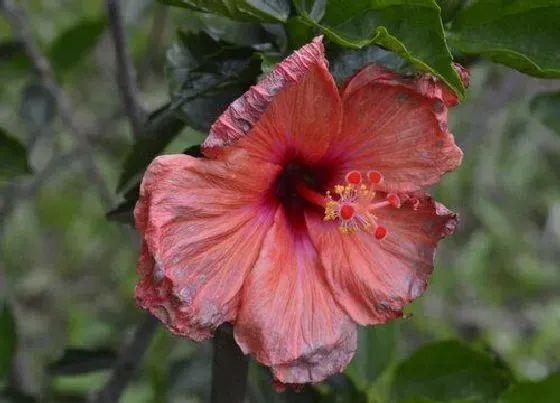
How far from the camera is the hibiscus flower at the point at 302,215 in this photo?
0.72 m

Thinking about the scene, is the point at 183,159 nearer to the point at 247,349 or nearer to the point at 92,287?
the point at 247,349

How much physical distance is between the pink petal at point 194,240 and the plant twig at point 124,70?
1.11 feet

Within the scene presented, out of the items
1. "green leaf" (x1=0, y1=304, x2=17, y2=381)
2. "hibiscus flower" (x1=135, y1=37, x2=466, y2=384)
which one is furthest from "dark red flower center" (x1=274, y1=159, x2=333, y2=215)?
"green leaf" (x1=0, y1=304, x2=17, y2=381)

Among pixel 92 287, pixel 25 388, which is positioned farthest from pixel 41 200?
pixel 25 388

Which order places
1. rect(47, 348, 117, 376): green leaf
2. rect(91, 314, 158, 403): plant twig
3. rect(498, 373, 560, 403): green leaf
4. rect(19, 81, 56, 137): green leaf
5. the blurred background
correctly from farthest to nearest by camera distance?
the blurred background
rect(19, 81, 56, 137): green leaf
rect(47, 348, 117, 376): green leaf
rect(91, 314, 158, 403): plant twig
rect(498, 373, 560, 403): green leaf

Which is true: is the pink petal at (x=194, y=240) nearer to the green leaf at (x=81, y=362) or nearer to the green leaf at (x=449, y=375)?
the green leaf at (x=449, y=375)

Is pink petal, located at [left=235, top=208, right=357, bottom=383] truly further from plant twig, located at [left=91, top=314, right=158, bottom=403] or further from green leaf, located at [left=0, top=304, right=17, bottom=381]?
green leaf, located at [left=0, top=304, right=17, bottom=381]

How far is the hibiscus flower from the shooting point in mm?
719

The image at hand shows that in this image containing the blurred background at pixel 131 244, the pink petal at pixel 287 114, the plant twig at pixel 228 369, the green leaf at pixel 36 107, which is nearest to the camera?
the pink petal at pixel 287 114

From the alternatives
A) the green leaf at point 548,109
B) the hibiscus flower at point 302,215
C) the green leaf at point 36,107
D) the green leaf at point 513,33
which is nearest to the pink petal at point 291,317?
the hibiscus flower at point 302,215

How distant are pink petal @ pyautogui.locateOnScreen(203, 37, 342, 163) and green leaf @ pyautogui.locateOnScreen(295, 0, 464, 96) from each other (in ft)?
0.12

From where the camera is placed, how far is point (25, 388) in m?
1.61

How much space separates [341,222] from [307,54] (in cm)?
17

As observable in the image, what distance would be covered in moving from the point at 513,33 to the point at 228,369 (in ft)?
1.26
